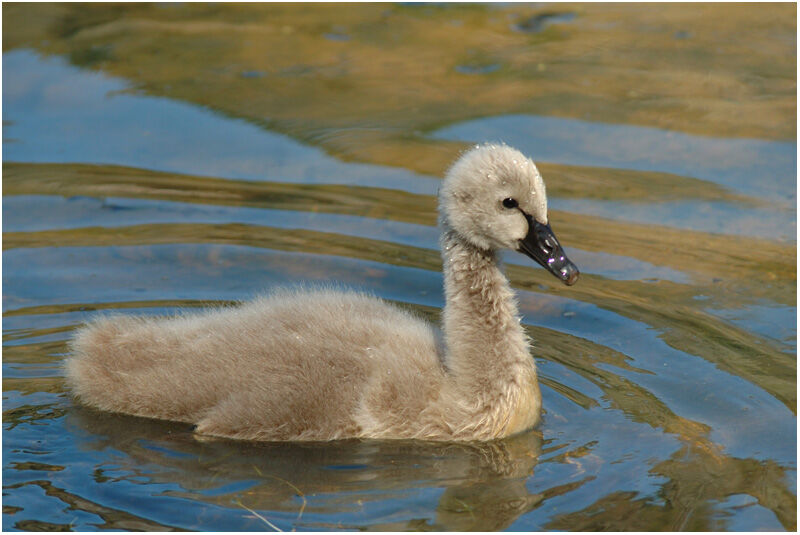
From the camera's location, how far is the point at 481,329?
20.3 feet

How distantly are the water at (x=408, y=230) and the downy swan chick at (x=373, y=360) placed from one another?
13 centimetres

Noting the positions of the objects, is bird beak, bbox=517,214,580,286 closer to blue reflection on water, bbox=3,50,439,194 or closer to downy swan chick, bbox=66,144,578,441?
downy swan chick, bbox=66,144,578,441

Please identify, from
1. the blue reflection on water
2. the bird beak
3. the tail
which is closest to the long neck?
the bird beak

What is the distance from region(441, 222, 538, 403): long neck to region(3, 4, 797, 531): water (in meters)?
0.30

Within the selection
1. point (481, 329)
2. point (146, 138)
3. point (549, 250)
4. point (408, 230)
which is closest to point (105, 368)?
point (481, 329)

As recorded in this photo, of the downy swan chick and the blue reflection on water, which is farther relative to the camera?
the blue reflection on water

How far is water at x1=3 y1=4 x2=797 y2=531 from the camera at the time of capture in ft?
18.2

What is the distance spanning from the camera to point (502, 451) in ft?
19.7

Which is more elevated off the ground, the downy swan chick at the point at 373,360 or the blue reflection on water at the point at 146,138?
Result: the blue reflection on water at the point at 146,138

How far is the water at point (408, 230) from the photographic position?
5535 mm

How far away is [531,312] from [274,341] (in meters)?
1.91

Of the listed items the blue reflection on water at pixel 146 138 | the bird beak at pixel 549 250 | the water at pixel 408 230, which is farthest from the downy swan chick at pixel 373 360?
the blue reflection on water at pixel 146 138

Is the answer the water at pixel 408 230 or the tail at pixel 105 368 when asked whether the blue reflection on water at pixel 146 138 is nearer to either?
the water at pixel 408 230

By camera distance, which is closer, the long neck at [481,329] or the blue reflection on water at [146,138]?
the long neck at [481,329]
